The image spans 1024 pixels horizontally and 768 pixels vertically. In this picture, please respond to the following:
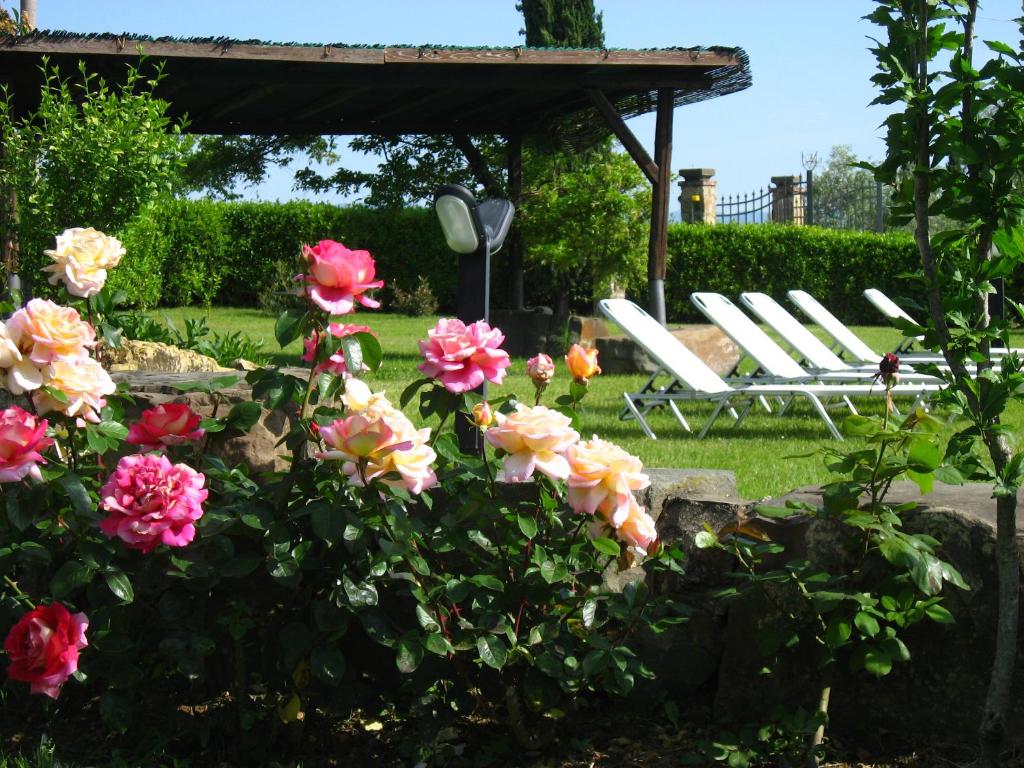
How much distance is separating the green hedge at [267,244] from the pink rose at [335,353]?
1472 cm

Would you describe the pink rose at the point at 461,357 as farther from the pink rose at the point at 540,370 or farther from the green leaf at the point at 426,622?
the green leaf at the point at 426,622

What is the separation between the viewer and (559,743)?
8.99 feet

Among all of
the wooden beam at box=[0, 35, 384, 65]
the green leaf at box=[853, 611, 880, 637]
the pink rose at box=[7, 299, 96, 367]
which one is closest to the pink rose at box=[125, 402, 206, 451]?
the pink rose at box=[7, 299, 96, 367]

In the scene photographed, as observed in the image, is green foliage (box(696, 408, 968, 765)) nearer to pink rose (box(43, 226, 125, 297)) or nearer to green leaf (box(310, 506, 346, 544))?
green leaf (box(310, 506, 346, 544))

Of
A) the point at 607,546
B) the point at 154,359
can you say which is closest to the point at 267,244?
the point at 154,359

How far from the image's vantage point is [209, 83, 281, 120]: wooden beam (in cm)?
1069

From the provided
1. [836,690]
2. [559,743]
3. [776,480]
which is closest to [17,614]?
[559,743]

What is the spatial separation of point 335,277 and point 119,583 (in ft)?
2.52

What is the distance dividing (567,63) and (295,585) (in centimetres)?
887

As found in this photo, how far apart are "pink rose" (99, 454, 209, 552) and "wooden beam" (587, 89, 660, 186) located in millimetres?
9358

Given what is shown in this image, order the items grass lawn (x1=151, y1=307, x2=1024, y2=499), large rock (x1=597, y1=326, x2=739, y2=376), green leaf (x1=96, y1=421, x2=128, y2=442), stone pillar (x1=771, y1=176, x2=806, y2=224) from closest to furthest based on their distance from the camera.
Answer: green leaf (x1=96, y1=421, x2=128, y2=442), grass lawn (x1=151, y1=307, x2=1024, y2=499), large rock (x1=597, y1=326, x2=739, y2=376), stone pillar (x1=771, y1=176, x2=806, y2=224)

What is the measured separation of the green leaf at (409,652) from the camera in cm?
235

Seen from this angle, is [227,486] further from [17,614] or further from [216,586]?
[17,614]

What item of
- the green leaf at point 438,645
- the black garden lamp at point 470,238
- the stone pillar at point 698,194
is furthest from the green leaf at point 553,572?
the stone pillar at point 698,194
